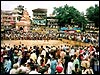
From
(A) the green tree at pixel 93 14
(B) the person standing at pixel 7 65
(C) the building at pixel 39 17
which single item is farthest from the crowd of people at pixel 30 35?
(B) the person standing at pixel 7 65

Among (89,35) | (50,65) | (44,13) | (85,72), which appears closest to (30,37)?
(44,13)

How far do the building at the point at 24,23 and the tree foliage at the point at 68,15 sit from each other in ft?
3.56

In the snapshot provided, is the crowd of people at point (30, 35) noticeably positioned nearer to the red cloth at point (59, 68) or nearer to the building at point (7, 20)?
the building at point (7, 20)

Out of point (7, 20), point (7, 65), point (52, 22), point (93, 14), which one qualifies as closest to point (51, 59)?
point (7, 65)

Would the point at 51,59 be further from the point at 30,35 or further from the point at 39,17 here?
the point at 39,17

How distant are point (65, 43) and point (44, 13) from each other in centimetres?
147

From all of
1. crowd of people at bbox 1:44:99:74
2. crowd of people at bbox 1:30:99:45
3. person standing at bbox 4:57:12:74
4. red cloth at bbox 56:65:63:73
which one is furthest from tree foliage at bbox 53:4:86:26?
red cloth at bbox 56:65:63:73

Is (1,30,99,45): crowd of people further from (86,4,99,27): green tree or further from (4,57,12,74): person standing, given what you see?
(4,57,12,74): person standing

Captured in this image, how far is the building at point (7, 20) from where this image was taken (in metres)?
11.0

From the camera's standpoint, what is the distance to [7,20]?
11.3 metres

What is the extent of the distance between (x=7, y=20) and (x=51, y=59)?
277 centimetres

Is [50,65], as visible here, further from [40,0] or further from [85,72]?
[40,0]

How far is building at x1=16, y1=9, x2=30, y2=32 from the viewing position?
11.6 m

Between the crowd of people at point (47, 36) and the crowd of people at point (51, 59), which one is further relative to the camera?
the crowd of people at point (47, 36)
